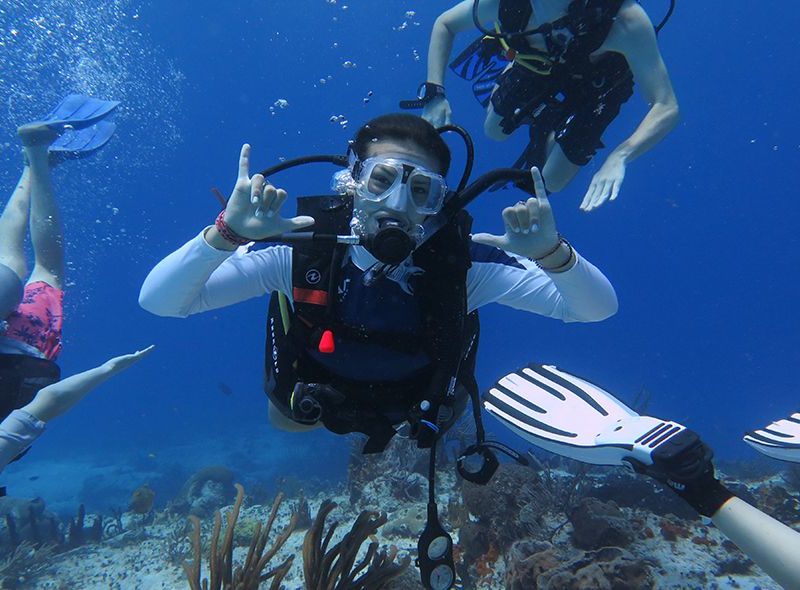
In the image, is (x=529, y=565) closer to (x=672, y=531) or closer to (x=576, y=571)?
(x=576, y=571)

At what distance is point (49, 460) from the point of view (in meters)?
27.6

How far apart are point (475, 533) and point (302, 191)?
239 ft

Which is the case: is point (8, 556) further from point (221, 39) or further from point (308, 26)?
point (221, 39)

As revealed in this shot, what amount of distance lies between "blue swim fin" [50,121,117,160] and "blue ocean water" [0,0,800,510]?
1213 cm

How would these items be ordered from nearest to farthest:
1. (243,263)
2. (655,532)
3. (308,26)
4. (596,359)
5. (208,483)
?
(243,263) → (655,532) → (208,483) → (308,26) → (596,359)

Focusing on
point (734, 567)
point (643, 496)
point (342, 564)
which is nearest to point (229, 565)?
point (342, 564)

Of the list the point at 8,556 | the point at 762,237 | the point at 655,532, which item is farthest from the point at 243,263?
the point at 762,237

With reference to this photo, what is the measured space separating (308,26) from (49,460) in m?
41.3

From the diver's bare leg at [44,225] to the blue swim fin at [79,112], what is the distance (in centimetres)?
107

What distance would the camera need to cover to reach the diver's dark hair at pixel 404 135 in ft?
11.1

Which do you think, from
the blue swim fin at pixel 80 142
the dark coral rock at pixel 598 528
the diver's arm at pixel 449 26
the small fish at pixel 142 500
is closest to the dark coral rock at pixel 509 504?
the dark coral rock at pixel 598 528

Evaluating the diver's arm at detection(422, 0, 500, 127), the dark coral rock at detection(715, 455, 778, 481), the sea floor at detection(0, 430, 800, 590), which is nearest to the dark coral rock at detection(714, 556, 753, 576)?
Result: the sea floor at detection(0, 430, 800, 590)

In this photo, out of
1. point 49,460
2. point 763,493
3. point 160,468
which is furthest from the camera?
point 49,460

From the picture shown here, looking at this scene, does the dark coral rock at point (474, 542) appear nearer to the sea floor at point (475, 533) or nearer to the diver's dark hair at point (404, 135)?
the sea floor at point (475, 533)
